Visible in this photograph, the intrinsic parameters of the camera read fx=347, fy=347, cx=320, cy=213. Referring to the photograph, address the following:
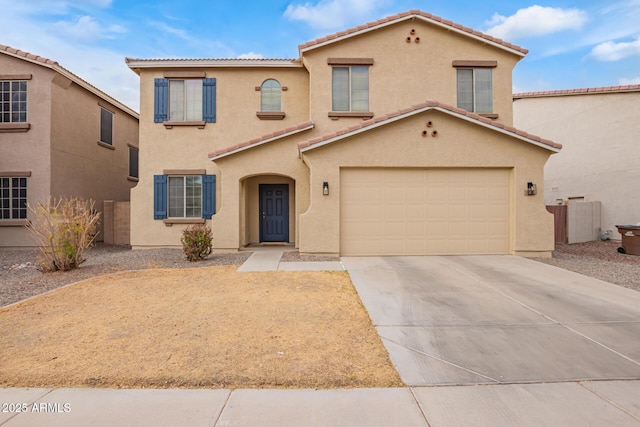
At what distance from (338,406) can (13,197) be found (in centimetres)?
1557

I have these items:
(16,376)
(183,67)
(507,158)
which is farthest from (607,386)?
(183,67)

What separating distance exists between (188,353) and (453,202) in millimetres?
8955

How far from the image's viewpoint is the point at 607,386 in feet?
11.1

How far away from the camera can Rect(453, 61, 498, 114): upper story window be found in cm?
1272

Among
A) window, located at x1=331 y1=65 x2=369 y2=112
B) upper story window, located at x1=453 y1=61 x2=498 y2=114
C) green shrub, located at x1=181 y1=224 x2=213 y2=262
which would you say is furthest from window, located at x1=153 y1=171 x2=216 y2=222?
upper story window, located at x1=453 y1=61 x2=498 y2=114

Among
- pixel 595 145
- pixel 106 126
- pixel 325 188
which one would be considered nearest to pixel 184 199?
pixel 325 188

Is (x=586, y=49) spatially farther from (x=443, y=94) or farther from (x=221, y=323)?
(x=221, y=323)

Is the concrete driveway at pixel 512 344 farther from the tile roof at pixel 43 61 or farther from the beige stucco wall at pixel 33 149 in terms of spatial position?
the tile roof at pixel 43 61

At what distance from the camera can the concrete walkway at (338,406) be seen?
2.85m

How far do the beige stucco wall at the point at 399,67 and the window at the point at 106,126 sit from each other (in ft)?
33.3

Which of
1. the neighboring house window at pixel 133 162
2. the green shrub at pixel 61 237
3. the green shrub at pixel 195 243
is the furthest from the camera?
the neighboring house window at pixel 133 162

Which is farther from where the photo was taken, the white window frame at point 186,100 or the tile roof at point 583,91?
the tile roof at point 583,91

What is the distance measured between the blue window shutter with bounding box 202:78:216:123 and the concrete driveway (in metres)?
8.76

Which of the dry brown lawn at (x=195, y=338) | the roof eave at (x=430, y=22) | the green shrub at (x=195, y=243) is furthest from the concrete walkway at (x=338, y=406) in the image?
the roof eave at (x=430, y=22)
